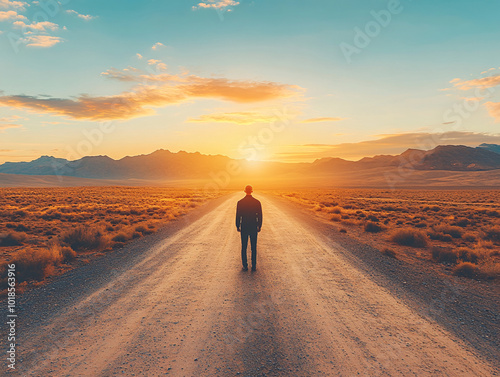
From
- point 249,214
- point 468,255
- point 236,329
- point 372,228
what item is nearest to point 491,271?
point 468,255

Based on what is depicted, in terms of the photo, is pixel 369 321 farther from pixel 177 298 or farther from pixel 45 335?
pixel 45 335

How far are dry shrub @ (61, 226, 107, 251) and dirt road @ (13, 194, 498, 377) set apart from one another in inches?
165

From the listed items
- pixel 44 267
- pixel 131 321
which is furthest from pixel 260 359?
pixel 44 267

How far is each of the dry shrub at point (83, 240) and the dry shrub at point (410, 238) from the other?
13589 millimetres

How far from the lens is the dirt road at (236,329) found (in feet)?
13.0

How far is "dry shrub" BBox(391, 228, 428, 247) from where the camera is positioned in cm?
1355

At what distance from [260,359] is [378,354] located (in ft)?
5.70

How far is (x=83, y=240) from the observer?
12805mm

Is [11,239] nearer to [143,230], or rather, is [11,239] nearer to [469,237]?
[143,230]

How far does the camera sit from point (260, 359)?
4062 mm

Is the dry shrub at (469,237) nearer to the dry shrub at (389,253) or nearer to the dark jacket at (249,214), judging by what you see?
the dry shrub at (389,253)

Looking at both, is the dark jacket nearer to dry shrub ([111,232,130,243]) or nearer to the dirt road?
the dirt road

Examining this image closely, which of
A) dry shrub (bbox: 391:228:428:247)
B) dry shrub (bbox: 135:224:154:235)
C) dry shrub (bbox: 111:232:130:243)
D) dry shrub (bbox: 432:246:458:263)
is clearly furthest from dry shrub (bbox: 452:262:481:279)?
dry shrub (bbox: 135:224:154:235)

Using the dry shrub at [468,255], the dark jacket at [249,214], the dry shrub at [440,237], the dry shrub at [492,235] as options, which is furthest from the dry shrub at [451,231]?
the dark jacket at [249,214]
